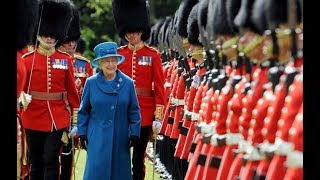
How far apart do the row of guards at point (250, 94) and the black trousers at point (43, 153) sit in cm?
139

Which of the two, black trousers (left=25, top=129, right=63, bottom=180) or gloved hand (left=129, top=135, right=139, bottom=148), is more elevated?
gloved hand (left=129, top=135, right=139, bottom=148)

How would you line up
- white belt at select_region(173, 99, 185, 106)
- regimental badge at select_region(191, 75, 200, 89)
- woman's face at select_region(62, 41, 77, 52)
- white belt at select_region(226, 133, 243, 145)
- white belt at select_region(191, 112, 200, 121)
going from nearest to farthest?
white belt at select_region(226, 133, 243, 145), white belt at select_region(191, 112, 200, 121), regimental badge at select_region(191, 75, 200, 89), white belt at select_region(173, 99, 185, 106), woman's face at select_region(62, 41, 77, 52)

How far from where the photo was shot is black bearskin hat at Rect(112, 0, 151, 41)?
30.4ft

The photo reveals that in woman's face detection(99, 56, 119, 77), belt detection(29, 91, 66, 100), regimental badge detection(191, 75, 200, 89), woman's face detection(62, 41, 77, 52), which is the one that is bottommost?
belt detection(29, 91, 66, 100)

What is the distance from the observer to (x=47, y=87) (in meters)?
8.13

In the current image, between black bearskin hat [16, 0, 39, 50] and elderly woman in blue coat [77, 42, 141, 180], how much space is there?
1615mm

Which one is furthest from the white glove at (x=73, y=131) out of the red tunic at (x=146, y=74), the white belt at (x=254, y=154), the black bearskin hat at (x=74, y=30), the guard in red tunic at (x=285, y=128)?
the guard in red tunic at (x=285, y=128)

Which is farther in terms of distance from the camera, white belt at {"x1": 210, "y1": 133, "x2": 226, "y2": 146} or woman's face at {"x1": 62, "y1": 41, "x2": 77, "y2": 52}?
woman's face at {"x1": 62, "y1": 41, "x2": 77, "y2": 52}

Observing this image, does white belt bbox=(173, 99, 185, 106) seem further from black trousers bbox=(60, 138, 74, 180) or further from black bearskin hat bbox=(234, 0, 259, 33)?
black bearskin hat bbox=(234, 0, 259, 33)

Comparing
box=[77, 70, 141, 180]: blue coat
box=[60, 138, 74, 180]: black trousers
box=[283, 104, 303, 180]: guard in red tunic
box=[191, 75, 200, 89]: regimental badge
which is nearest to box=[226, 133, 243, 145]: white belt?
box=[283, 104, 303, 180]: guard in red tunic

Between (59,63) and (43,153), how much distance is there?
0.79m

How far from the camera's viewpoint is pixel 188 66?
8742 millimetres

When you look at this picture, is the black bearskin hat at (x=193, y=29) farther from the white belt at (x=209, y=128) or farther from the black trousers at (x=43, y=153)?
the white belt at (x=209, y=128)
